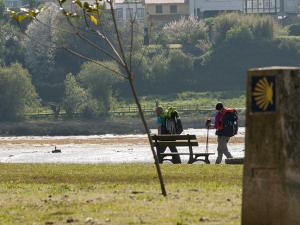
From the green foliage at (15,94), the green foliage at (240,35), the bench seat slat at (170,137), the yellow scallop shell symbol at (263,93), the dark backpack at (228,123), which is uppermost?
the yellow scallop shell symbol at (263,93)

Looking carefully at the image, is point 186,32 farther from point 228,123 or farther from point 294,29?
point 228,123

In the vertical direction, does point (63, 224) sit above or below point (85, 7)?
below

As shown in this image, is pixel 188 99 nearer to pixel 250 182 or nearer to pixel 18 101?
pixel 18 101

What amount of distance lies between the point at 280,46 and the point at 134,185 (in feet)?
461

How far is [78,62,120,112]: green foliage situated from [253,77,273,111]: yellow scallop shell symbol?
12139cm

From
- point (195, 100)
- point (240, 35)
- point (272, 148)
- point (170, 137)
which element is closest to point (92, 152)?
point (170, 137)

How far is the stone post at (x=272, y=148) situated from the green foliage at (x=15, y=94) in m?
117

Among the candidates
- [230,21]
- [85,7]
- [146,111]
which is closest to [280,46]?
Result: [230,21]

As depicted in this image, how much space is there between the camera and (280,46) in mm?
164125

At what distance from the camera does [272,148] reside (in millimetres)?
16250

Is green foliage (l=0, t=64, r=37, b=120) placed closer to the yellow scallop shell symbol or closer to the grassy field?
the grassy field

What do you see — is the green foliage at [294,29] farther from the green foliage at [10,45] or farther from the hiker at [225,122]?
the hiker at [225,122]

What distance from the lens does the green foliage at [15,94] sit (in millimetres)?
134375

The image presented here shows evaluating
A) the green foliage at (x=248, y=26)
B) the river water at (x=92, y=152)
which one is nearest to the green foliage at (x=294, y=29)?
the green foliage at (x=248, y=26)
